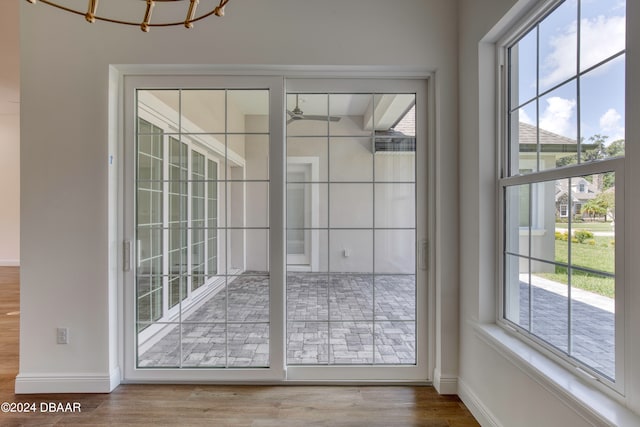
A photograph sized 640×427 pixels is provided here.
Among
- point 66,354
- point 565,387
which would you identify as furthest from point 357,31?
point 66,354

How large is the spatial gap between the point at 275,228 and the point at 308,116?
0.86 metres

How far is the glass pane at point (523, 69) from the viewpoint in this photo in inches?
66.4

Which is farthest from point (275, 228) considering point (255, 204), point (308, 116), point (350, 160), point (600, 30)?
point (600, 30)

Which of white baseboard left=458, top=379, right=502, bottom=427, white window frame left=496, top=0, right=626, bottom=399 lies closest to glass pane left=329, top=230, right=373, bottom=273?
white window frame left=496, top=0, right=626, bottom=399

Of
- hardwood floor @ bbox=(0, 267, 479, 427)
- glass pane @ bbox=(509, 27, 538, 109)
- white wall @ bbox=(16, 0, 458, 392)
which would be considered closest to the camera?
glass pane @ bbox=(509, 27, 538, 109)

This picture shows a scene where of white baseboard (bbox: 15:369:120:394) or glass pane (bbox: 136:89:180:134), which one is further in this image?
glass pane (bbox: 136:89:180:134)

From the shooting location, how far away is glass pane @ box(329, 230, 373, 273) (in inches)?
94.2

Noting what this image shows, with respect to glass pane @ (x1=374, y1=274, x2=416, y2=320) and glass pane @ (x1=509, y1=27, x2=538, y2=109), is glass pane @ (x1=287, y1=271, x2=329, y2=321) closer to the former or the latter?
glass pane @ (x1=374, y1=274, x2=416, y2=320)

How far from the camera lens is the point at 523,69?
5.84ft

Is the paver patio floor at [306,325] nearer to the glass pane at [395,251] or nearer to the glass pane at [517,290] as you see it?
the glass pane at [395,251]

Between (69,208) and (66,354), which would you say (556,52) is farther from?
(66,354)

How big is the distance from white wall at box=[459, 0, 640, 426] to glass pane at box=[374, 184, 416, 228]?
0.35 meters

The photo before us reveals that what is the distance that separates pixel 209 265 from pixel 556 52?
7.97 ft

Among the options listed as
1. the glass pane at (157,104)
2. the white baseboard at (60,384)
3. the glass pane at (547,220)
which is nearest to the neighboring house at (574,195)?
the glass pane at (547,220)
